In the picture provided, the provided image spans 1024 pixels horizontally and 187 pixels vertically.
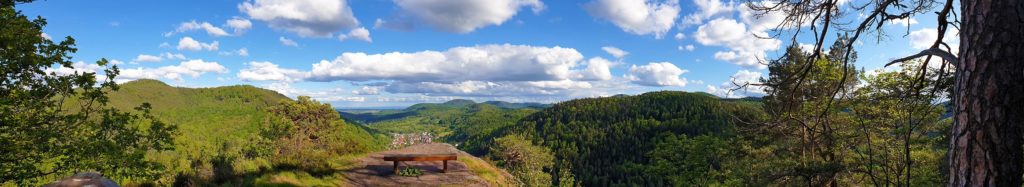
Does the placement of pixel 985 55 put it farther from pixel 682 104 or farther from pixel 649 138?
pixel 682 104

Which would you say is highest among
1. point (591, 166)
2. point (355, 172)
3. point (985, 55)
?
point (985, 55)

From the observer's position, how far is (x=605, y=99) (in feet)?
598

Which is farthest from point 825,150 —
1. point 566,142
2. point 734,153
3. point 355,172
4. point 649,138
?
point 566,142

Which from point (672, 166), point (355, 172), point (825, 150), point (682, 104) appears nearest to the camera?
point (825, 150)

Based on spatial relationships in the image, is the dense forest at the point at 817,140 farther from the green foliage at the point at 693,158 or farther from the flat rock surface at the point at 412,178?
the flat rock surface at the point at 412,178

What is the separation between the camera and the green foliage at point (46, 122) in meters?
8.58

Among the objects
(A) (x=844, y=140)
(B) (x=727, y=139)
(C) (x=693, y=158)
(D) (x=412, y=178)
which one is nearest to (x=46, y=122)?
(D) (x=412, y=178)

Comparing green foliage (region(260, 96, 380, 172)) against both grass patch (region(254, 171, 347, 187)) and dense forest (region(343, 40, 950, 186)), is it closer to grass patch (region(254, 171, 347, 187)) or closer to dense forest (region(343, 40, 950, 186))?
grass patch (region(254, 171, 347, 187))

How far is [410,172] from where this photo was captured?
60.1ft

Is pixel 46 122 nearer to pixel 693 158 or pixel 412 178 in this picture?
pixel 412 178

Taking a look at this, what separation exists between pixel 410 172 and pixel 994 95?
677 inches

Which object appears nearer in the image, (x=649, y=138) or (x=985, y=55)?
(x=985, y=55)

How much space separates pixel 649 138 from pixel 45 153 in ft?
416

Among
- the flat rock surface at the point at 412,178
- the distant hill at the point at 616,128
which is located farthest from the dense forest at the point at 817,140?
the distant hill at the point at 616,128
